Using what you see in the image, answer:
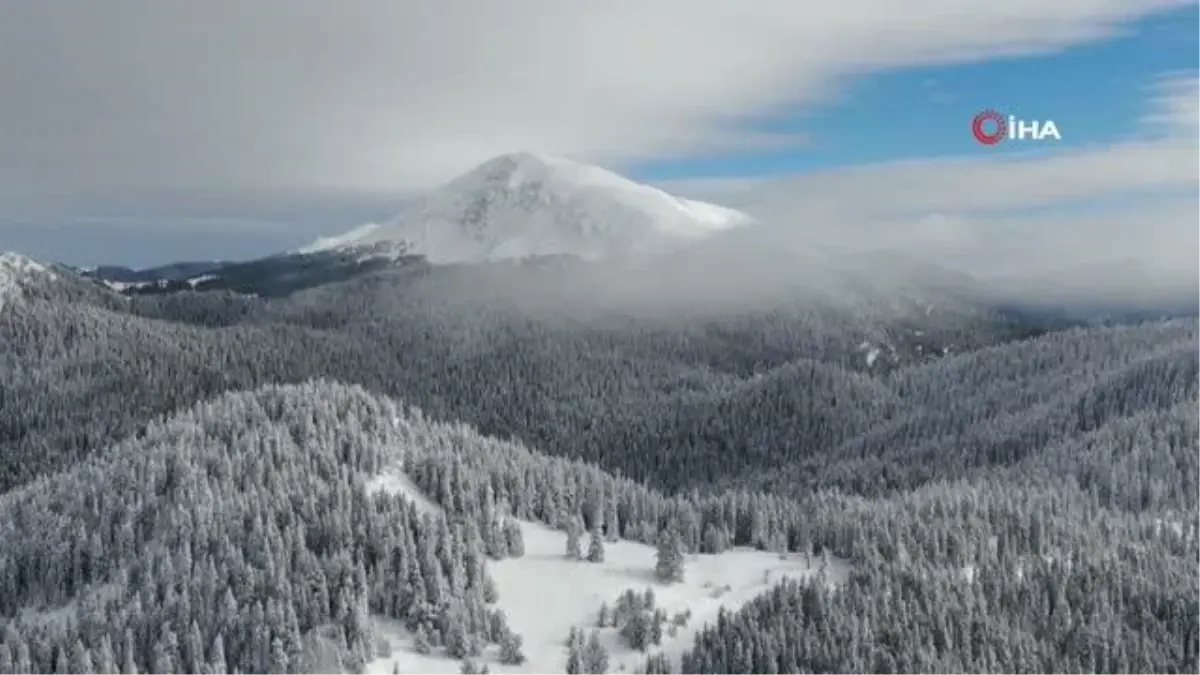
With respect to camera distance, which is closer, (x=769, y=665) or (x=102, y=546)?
(x=769, y=665)

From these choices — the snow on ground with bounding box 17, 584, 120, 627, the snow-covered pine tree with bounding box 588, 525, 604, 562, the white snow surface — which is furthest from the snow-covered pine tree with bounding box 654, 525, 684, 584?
the snow on ground with bounding box 17, 584, 120, 627

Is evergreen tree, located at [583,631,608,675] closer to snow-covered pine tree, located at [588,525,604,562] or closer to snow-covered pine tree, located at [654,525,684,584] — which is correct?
snow-covered pine tree, located at [654,525,684,584]

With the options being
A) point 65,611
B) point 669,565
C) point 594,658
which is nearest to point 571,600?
point 594,658

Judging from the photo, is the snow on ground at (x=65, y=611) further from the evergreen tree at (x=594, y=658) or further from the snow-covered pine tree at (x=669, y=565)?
the snow-covered pine tree at (x=669, y=565)

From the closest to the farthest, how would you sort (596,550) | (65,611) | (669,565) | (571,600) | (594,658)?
1. (594,658)
2. (571,600)
3. (65,611)
4. (669,565)
5. (596,550)

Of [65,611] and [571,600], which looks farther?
[65,611]

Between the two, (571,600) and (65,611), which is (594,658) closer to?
(571,600)

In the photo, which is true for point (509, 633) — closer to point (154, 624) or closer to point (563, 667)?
point (563, 667)

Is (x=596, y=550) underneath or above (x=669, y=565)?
above

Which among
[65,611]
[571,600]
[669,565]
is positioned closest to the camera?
[571,600]

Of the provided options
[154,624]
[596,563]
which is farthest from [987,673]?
[154,624]
